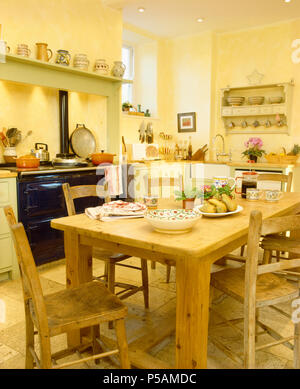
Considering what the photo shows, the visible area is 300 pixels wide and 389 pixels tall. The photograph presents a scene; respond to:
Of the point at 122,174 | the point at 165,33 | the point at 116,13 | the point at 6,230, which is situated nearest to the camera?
the point at 6,230

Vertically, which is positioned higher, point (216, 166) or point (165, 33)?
point (165, 33)

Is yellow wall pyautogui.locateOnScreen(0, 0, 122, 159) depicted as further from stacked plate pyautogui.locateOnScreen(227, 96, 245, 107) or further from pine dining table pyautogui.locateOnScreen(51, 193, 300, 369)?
pine dining table pyautogui.locateOnScreen(51, 193, 300, 369)

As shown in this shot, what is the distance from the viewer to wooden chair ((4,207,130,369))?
130 centimetres

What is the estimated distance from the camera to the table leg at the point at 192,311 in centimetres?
143

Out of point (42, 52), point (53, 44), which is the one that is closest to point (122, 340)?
point (42, 52)

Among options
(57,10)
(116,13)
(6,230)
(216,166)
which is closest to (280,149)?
(216,166)

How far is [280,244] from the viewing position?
244 centimetres

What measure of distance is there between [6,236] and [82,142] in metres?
1.71

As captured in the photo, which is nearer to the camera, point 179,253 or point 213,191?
point 179,253

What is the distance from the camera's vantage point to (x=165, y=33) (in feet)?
18.7

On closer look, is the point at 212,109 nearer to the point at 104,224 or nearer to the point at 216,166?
the point at 216,166

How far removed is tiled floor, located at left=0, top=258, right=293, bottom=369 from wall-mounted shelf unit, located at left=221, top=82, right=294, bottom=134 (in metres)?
3.19

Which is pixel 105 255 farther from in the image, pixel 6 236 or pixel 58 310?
pixel 6 236
